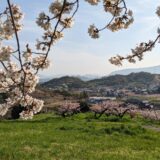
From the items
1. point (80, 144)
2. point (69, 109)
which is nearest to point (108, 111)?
point (69, 109)

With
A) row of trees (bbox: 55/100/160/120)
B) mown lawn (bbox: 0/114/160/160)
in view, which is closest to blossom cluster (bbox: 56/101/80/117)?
row of trees (bbox: 55/100/160/120)

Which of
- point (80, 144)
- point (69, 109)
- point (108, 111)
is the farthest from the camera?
point (69, 109)

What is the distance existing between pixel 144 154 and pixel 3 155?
5.98 m

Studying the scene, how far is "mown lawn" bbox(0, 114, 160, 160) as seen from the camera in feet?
64.4

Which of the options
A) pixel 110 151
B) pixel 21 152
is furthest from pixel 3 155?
pixel 110 151

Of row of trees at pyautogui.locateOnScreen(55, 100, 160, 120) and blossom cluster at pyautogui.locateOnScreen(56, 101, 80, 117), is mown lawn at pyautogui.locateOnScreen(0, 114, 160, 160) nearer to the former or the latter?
row of trees at pyautogui.locateOnScreen(55, 100, 160, 120)

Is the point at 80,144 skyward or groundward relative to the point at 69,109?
groundward

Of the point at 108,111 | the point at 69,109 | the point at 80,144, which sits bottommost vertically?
the point at 80,144

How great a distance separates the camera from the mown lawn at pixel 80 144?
19641 mm

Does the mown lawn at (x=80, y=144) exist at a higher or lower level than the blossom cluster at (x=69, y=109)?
lower

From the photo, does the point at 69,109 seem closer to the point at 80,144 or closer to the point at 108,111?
the point at 108,111

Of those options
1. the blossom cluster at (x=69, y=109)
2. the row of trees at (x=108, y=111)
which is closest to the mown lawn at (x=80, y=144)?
the row of trees at (x=108, y=111)

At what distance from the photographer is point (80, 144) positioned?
2311 centimetres

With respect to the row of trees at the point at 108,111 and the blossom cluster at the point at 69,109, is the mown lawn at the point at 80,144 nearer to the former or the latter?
the row of trees at the point at 108,111
